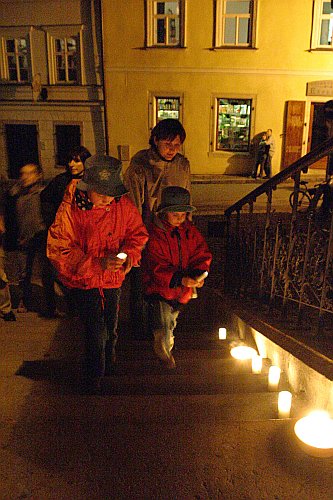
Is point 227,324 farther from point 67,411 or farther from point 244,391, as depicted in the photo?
point 67,411

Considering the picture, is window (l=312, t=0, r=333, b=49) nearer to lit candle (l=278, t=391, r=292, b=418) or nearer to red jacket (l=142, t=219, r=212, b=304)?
red jacket (l=142, t=219, r=212, b=304)

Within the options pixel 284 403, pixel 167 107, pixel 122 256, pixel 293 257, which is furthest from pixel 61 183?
pixel 167 107

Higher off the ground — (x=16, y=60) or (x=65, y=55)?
(x=65, y=55)

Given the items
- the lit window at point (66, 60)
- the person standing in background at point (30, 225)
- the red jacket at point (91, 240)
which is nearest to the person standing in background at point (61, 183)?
the person standing in background at point (30, 225)

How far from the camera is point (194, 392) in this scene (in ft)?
9.82

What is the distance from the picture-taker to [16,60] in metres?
16.0

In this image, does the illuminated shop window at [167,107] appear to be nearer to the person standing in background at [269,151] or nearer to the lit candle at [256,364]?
the person standing in background at [269,151]

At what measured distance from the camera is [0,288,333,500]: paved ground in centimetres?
203

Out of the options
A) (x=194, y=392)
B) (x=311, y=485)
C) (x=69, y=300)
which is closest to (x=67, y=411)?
(x=194, y=392)

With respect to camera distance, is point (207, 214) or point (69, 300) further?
point (207, 214)

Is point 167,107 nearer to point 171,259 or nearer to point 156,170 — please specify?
point 156,170

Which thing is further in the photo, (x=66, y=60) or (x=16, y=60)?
(x=16, y=60)

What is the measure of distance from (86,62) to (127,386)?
48.6 ft

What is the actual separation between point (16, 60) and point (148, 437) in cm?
1678
